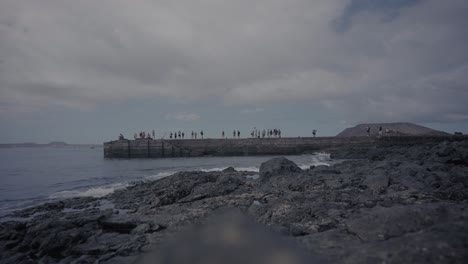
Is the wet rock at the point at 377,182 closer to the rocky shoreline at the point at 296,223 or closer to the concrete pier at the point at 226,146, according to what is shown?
the rocky shoreline at the point at 296,223

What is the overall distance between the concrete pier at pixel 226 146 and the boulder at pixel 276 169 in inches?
1371

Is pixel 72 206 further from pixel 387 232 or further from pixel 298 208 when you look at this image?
pixel 387 232

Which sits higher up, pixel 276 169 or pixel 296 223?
pixel 276 169

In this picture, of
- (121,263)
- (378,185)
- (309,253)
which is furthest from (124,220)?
(378,185)

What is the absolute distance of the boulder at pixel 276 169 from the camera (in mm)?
13477

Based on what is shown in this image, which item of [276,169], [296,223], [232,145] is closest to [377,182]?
[276,169]

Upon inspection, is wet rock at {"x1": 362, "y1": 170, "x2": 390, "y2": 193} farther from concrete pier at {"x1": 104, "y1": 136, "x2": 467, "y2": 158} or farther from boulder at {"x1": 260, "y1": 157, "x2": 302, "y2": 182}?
concrete pier at {"x1": 104, "y1": 136, "x2": 467, "y2": 158}

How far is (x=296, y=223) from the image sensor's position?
6035 mm

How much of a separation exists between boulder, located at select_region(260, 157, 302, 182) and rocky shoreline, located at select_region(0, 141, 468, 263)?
1317 mm

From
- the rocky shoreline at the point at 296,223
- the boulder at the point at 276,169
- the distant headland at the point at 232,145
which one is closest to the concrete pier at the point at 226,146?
the distant headland at the point at 232,145

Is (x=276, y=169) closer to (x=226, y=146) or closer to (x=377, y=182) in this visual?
(x=377, y=182)

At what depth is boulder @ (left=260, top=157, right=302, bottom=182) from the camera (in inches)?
531

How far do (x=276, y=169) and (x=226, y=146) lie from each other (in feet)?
121

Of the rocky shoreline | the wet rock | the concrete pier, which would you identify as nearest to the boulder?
the rocky shoreline
